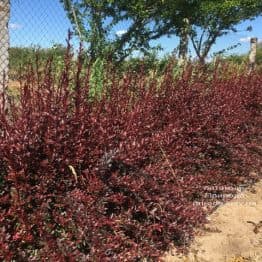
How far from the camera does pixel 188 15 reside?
1401 centimetres

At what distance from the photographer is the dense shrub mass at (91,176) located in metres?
3.06

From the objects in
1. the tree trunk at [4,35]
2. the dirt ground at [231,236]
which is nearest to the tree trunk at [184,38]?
the dirt ground at [231,236]

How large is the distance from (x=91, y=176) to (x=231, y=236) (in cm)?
155

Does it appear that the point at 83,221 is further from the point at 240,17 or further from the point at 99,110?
the point at 240,17

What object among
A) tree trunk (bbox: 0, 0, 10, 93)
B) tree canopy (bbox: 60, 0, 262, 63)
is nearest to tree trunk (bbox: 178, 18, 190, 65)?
tree canopy (bbox: 60, 0, 262, 63)

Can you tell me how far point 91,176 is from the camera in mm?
3404

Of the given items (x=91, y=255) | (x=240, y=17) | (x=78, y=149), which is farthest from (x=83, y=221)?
(x=240, y=17)

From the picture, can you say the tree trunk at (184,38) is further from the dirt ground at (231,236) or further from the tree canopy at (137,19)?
the dirt ground at (231,236)

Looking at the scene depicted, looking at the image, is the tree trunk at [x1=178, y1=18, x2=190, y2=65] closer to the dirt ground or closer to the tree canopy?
the tree canopy

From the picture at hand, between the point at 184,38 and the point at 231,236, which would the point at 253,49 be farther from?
the point at 231,236

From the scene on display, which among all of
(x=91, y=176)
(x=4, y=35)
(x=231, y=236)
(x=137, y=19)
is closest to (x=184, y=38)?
(x=137, y=19)

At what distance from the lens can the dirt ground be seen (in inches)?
151

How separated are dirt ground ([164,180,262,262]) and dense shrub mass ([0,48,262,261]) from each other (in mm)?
127

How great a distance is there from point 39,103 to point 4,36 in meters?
1.37
